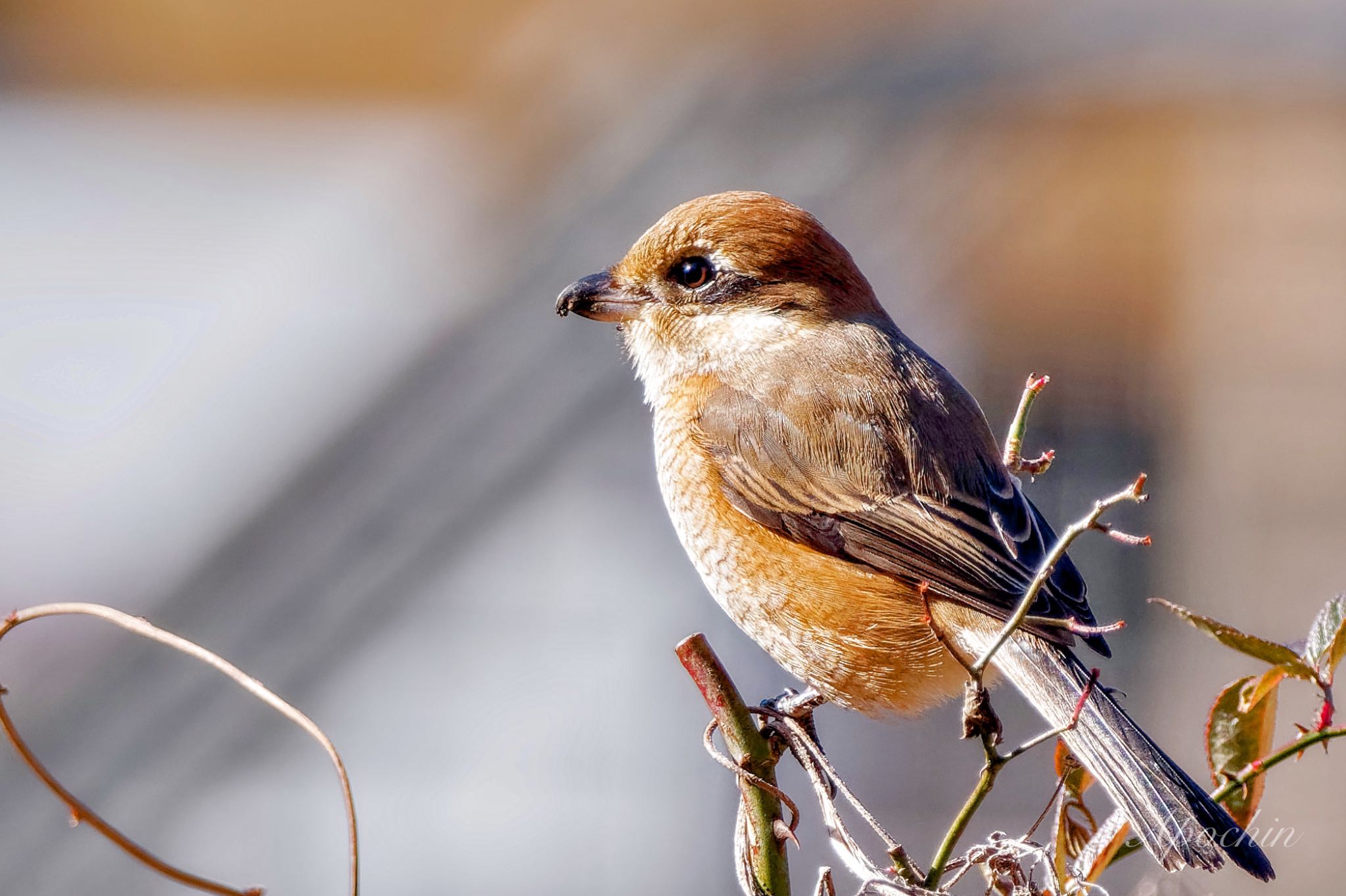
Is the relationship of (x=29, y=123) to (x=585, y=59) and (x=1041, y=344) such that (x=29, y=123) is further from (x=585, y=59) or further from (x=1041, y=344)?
(x=1041, y=344)

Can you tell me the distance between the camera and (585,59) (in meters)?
4.77

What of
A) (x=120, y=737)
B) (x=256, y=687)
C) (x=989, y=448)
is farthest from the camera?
(x=120, y=737)

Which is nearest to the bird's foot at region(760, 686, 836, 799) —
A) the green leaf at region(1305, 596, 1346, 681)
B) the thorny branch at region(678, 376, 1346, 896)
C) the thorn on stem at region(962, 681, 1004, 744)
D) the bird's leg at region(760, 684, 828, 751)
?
the bird's leg at region(760, 684, 828, 751)

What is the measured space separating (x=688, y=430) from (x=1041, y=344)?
110 inches

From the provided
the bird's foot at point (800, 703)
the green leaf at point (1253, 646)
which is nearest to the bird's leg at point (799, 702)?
the bird's foot at point (800, 703)

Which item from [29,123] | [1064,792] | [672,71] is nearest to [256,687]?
[1064,792]

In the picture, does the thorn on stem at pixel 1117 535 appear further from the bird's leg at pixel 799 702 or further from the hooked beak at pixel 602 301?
the hooked beak at pixel 602 301

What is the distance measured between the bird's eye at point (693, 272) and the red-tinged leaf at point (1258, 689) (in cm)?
96

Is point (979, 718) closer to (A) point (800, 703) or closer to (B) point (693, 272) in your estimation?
(A) point (800, 703)

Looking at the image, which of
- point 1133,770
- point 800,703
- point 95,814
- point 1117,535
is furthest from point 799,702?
point 95,814

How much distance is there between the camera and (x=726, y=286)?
1.76 m

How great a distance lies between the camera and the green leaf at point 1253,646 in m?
0.80

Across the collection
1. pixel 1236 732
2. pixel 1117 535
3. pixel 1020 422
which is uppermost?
pixel 1020 422

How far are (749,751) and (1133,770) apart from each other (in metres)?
0.43
